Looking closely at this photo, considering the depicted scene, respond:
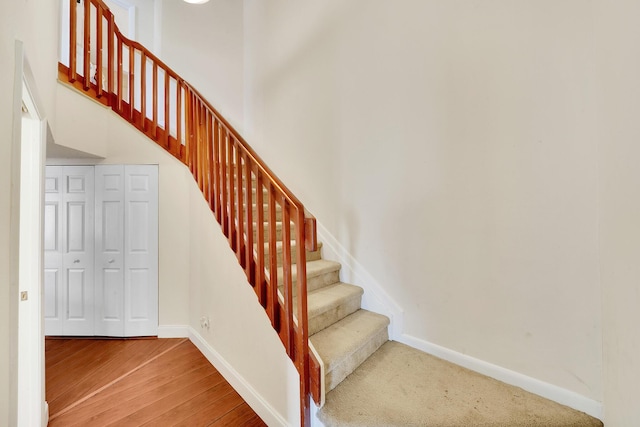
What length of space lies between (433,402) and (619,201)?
1274 mm

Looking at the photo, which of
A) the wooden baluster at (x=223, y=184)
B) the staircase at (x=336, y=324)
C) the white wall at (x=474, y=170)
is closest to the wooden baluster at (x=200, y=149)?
the wooden baluster at (x=223, y=184)

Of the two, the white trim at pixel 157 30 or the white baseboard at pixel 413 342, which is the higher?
the white trim at pixel 157 30

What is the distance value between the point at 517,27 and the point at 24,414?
3563mm

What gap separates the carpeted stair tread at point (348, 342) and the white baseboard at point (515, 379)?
262 mm

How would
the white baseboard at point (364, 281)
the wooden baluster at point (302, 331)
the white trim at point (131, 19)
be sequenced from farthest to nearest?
the white trim at point (131, 19) → the white baseboard at point (364, 281) → the wooden baluster at point (302, 331)

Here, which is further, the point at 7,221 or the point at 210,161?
the point at 210,161

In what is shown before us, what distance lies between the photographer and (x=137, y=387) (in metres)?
2.11

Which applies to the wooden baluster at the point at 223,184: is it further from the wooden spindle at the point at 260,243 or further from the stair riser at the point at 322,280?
the stair riser at the point at 322,280

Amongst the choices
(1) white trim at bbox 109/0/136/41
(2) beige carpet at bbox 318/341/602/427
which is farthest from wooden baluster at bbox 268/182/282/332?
(1) white trim at bbox 109/0/136/41

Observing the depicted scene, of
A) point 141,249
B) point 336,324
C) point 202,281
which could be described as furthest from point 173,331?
point 336,324

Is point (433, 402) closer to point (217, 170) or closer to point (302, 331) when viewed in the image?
point (302, 331)

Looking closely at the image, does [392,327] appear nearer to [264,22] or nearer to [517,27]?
[517,27]

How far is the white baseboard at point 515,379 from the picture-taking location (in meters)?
1.32

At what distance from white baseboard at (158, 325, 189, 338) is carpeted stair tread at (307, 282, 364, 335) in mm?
1824
